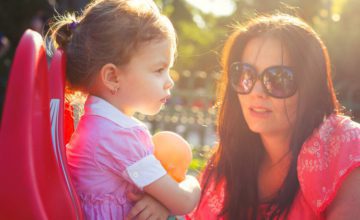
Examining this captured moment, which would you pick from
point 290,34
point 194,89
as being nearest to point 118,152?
point 290,34

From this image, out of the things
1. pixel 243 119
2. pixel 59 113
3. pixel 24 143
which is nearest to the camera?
pixel 24 143

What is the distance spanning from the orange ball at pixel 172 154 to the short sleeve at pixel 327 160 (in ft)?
1.73

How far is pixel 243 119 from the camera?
260 cm

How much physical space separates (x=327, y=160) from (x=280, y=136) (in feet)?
1.14

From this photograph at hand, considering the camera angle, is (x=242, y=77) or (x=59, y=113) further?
(x=242, y=77)

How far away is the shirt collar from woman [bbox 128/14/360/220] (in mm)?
748

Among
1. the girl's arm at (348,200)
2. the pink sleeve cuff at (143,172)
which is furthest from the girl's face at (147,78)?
the girl's arm at (348,200)

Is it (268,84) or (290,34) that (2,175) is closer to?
(268,84)

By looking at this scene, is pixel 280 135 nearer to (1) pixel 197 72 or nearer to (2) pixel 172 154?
(2) pixel 172 154

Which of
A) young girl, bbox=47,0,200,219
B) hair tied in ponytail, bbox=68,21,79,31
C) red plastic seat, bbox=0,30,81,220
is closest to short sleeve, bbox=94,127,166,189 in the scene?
Answer: young girl, bbox=47,0,200,219

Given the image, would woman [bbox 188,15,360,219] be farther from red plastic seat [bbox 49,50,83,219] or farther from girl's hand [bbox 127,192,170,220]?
red plastic seat [bbox 49,50,83,219]

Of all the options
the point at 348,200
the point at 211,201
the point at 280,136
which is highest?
the point at 280,136

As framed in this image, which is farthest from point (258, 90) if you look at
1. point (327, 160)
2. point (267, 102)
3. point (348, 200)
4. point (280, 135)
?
point (348, 200)

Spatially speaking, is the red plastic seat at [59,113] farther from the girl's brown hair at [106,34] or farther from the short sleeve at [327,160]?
the short sleeve at [327,160]
